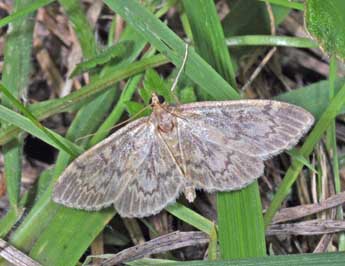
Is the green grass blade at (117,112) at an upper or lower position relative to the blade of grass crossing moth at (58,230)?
upper

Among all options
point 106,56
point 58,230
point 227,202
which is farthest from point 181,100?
point 58,230

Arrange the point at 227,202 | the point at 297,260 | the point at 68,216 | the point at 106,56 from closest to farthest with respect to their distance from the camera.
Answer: the point at 297,260 → the point at 227,202 → the point at 68,216 → the point at 106,56

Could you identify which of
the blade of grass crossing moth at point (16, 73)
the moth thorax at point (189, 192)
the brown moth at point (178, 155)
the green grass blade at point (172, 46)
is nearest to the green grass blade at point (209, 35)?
the green grass blade at point (172, 46)

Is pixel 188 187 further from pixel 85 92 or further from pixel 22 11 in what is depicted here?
pixel 22 11

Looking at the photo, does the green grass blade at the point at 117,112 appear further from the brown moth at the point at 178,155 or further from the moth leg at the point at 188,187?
the moth leg at the point at 188,187

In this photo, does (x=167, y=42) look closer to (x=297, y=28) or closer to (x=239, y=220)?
(x=239, y=220)

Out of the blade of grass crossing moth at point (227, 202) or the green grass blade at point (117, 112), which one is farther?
the green grass blade at point (117, 112)

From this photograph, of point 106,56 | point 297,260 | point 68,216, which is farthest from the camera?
point 106,56

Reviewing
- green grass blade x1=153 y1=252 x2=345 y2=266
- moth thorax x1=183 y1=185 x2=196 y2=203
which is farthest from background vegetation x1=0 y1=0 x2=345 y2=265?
moth thorax x1=183 y1=185 x2=196 y2=203

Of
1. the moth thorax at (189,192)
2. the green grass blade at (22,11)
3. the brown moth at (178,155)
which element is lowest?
the moth thorax at (189,192)
